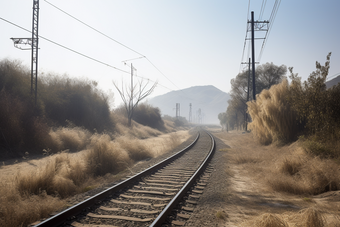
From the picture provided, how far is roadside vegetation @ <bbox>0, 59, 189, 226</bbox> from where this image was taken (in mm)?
4742

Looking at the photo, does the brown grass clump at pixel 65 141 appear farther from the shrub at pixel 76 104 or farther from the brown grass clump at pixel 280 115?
the brown grass clump at pixel 280 115

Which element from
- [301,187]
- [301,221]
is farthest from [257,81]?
[301,221]

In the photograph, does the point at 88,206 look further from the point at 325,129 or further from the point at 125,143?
the point at 325,129

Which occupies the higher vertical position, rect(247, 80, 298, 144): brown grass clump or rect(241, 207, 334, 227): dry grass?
rect(247, 80, 298, 144): brown grass clump

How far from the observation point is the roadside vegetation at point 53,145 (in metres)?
4.74

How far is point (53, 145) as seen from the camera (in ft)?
41.2

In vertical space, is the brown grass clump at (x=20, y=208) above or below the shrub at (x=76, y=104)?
below

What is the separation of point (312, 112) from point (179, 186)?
258 inches

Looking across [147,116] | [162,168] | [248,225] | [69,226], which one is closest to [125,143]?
[162,168]

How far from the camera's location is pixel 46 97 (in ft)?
59.0

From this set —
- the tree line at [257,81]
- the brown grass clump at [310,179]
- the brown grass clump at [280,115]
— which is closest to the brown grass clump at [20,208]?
the brown grass clump at [310,179]

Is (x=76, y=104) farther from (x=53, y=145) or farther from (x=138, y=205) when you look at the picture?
(x=138, y=205)

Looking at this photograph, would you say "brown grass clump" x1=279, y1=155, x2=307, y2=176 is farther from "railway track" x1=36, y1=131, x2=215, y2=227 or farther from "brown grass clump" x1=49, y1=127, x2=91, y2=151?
"brown grass clump" x1=49, y1=127, x2=91, y2=151

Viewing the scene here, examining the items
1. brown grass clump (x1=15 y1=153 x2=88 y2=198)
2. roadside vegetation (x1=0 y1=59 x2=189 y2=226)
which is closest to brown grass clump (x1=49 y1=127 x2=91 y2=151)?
roadside vegetation (x1=0 y1=59 x2=189 y2=226)
